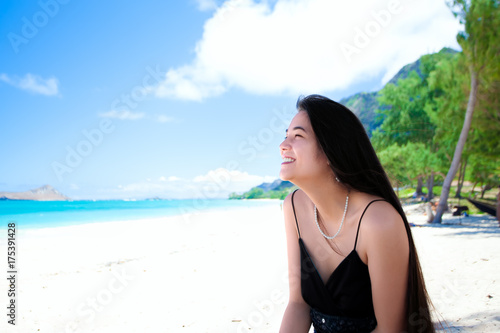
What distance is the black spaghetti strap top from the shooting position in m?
1.71

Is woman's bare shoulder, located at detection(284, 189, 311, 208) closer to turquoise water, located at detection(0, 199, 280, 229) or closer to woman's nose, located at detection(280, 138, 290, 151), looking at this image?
woman's nose, located at detection(280, 138, 290, 151)

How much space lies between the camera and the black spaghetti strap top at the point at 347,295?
1.71 meters

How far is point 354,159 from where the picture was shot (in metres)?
1.70

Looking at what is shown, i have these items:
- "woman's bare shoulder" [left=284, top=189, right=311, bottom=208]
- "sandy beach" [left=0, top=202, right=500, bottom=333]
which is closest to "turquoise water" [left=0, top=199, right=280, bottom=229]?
"sandy beach" [left=0, top=202, right=500, bottom=333]

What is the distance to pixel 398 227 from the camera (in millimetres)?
1563

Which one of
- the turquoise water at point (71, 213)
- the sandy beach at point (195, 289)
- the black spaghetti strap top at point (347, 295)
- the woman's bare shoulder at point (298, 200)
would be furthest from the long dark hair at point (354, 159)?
the turquoise water at point (71, 213)

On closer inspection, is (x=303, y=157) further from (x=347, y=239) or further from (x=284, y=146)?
(x=347, y=239)

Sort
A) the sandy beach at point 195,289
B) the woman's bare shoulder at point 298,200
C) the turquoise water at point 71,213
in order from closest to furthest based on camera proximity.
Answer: the woman's bare shoulder at point 298,200
the sandy beach at point 195,289
the turquoise water at point 71,213

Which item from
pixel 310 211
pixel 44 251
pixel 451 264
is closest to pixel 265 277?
pixel 451 264

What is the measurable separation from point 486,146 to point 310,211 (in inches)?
647

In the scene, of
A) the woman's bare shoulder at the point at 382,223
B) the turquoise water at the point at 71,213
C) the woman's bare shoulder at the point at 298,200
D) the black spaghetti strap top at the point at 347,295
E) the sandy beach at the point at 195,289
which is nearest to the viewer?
the woman's bare shoulder at the point at 382,223

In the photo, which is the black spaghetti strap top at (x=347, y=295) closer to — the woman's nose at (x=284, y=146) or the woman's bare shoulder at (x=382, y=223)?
the woman's bare shoulder at (x=382, y=223)

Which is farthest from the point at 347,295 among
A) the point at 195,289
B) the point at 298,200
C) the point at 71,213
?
the point at 71,213

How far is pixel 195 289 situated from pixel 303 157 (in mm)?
4945
